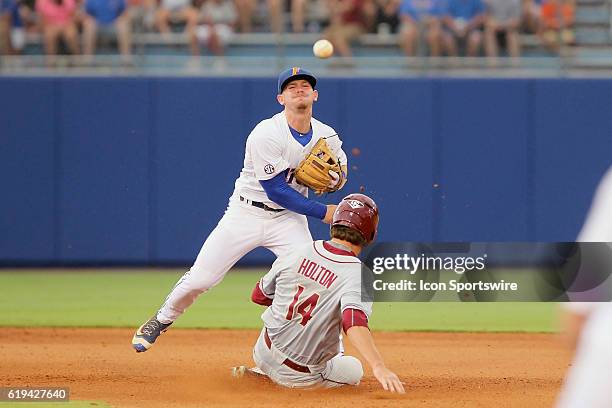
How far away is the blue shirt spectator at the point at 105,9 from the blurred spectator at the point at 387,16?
329 cm

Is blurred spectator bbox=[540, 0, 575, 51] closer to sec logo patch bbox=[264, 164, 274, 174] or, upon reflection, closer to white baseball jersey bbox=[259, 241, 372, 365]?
sec logo patch bbox=[264, 164, 274, 174]

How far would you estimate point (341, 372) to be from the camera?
630 cm

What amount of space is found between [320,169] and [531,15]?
7248mm

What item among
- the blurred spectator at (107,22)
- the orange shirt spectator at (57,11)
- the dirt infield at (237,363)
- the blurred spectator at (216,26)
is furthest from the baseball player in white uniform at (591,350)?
the orange shirt spectator at (57,11)

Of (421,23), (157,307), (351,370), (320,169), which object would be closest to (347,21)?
(421,23)

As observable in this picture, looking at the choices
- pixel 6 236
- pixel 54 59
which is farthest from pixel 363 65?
pixel 6 236

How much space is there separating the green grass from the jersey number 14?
3.86m

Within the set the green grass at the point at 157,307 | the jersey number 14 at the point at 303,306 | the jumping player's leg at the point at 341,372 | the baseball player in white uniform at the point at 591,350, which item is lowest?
the green grass at the point at 157,307

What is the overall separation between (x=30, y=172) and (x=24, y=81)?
1.17 meters

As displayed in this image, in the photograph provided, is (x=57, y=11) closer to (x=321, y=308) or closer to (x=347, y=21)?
(x=347, y=21)

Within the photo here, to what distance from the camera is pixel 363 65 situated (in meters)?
13.8

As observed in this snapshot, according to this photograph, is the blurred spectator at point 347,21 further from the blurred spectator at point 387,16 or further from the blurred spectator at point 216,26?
the blurred spectator at point 216,26

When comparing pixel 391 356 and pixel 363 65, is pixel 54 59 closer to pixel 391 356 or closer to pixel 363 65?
pixel 363 65

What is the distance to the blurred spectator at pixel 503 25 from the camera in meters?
13.4
